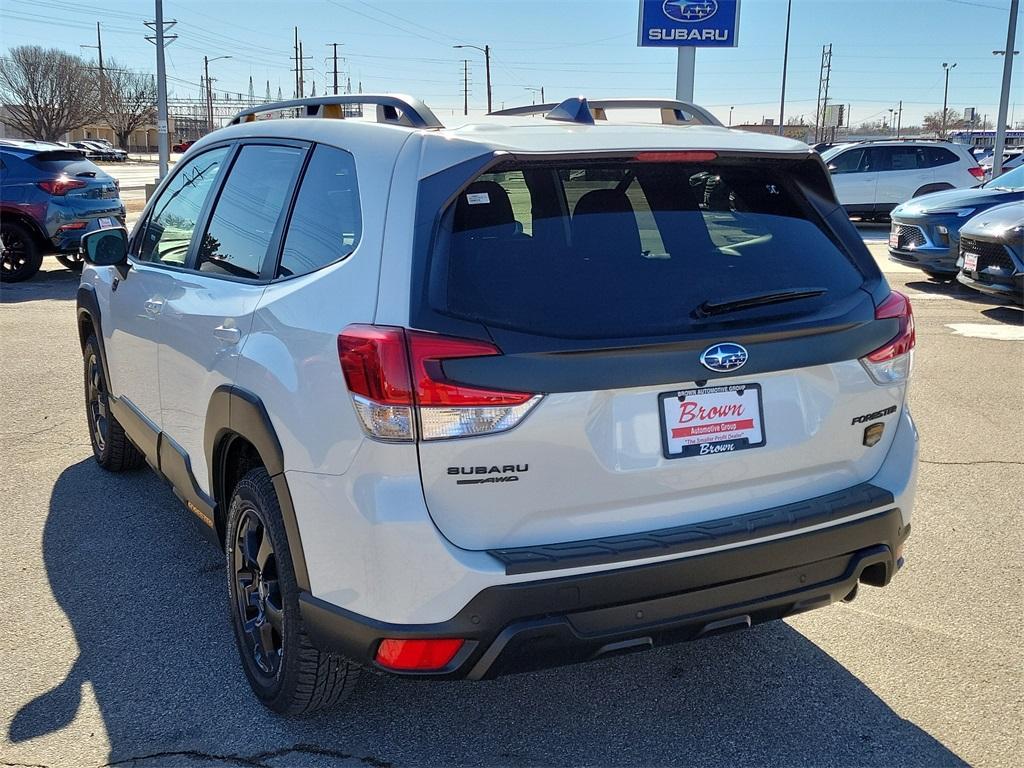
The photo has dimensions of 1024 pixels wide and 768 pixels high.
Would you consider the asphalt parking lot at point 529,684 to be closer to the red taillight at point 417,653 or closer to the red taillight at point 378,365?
the red taillight at point 417,653

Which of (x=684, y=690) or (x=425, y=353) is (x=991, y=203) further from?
(x=425, y=353)

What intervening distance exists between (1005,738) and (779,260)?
1590mm

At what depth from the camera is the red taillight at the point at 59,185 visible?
1284cm

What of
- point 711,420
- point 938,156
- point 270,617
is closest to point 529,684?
point 270,617

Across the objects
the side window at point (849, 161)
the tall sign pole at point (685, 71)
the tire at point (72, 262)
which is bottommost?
the tire at point (72, 262)

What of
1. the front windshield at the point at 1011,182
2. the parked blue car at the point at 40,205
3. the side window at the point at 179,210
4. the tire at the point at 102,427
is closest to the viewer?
the side window at the point at 179,210

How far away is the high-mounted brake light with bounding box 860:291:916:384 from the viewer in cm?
287

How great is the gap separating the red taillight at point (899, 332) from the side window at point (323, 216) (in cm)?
154

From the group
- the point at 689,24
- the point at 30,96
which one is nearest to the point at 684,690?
the point at 689,24

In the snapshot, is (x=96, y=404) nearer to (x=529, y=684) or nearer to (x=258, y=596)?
(x=258, y=596)

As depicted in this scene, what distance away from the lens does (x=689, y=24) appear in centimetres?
1972

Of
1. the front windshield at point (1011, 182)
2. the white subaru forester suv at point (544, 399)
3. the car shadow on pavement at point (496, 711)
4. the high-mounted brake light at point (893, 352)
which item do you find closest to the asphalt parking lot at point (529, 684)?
the car shadow on pavement at point (496, 711)

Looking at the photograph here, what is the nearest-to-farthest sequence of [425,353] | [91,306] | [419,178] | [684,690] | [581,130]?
[425,353] < [419,178] < [581,130] < [684,690] < [91,306]

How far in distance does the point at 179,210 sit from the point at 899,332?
115 inches
